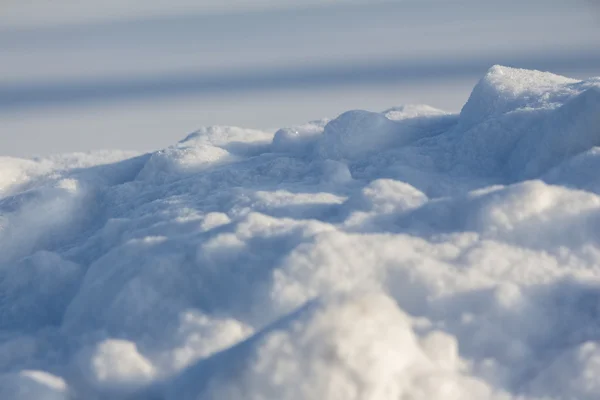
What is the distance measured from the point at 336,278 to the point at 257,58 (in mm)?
2937

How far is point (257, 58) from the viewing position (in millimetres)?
3674

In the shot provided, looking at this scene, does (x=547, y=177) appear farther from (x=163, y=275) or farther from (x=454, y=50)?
(x=454, y=50)

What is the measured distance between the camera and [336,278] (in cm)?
89

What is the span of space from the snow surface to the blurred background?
1323mm

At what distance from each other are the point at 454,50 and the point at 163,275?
2.90 metres

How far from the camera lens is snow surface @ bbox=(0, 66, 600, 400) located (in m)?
0.74

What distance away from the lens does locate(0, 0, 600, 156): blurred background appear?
111 inches

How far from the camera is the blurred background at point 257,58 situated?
2.81m

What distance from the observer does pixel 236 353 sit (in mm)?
733

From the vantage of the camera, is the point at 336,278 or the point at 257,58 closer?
the point at 336,278

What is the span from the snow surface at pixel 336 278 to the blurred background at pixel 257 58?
52.1 inches

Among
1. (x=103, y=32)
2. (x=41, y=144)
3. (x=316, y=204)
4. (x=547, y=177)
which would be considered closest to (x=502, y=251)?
(x=547, y=177)

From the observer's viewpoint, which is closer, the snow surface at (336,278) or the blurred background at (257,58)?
the snow surface at (336,278)

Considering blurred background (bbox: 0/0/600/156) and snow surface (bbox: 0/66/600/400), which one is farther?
blurred background (bbox: 0/0/600/156)
